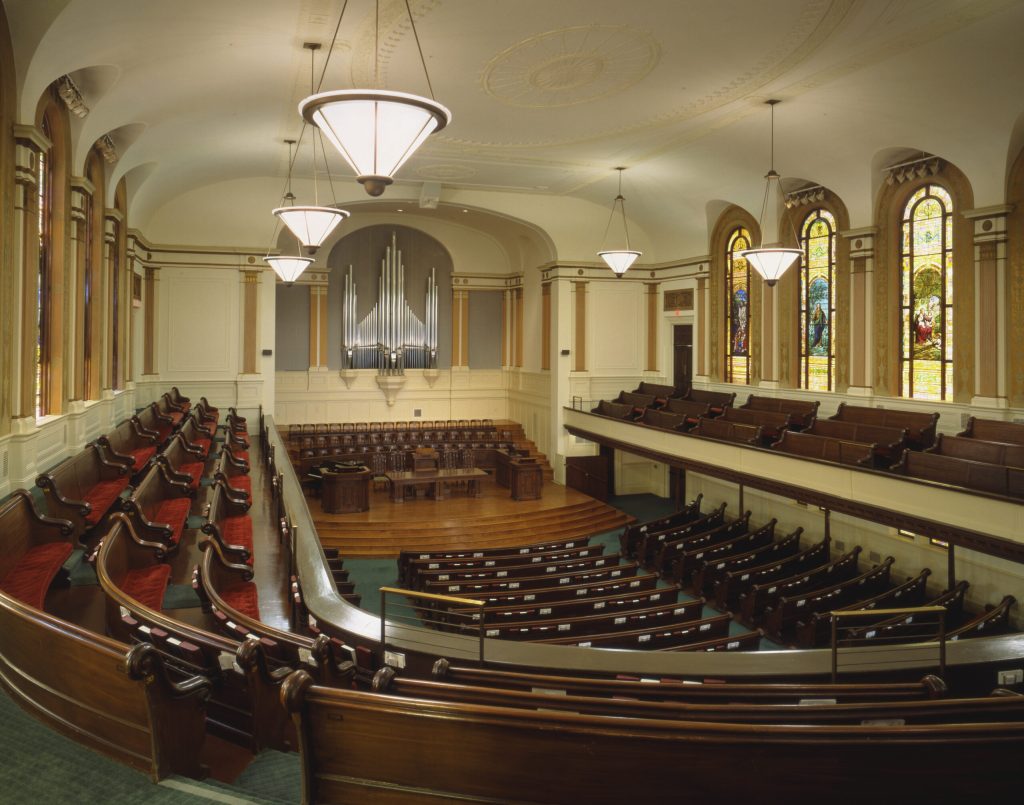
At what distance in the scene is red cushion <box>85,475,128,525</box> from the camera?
6.27 m

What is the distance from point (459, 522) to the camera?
Answer: 14.3m

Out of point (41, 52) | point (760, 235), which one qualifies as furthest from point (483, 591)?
point (760, 235)

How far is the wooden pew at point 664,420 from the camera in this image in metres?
14.1

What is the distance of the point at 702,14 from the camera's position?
24.9 ft

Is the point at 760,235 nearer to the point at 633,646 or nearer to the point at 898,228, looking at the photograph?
the point at 898,228

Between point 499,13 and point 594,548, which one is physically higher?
point 499,13

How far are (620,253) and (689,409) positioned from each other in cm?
357

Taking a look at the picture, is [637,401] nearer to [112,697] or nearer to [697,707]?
[697,707]

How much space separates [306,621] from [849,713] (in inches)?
130

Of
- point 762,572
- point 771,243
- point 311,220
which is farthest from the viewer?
point 771,243

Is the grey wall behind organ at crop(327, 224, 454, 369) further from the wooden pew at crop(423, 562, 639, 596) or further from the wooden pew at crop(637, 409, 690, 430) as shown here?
the wooden pew at crop(423, 562, 639, 596)

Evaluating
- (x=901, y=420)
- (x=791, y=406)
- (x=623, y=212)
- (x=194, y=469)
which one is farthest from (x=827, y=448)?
(x=194, y=469)

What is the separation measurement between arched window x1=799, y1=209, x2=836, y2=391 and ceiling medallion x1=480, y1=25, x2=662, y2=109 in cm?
593

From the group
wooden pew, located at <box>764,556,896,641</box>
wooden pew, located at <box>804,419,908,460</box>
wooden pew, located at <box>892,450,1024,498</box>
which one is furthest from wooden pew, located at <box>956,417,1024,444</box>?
wooden pew, located at <box>764,556,896,641</box>
